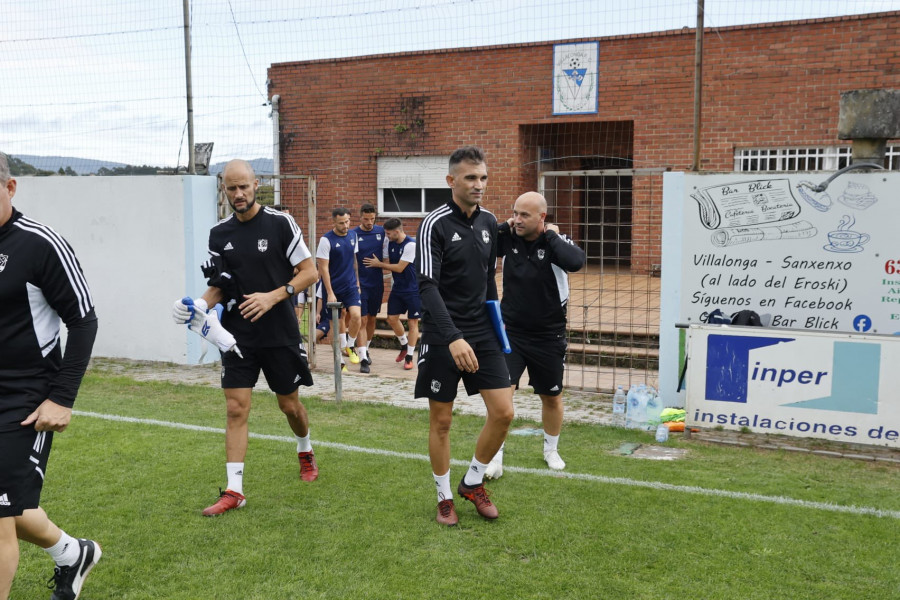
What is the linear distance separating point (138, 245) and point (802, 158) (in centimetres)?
1083

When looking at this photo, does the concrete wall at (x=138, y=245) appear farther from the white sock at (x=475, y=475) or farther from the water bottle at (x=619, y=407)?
the white sock at (x=475, y=475)

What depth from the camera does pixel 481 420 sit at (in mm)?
7898

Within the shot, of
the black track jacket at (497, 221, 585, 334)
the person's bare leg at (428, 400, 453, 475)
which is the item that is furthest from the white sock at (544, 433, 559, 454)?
the person's bare leg at (428, 400, 453, 475)

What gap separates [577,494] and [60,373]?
3297 mm

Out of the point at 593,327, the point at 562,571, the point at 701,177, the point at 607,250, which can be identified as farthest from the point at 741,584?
the point at 607,250

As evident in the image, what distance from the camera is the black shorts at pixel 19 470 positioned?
3.34 metres

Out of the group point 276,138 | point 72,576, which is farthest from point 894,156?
point 72,576

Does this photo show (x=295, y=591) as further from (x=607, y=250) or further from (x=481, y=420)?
(x=607, y=250)

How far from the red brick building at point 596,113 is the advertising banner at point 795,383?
5.19m

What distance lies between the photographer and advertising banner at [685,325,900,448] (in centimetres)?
658

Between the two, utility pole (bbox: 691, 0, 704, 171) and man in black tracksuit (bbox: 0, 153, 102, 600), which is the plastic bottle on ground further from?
man in black tracksuit (bbox: 0, 153, 102, 600)

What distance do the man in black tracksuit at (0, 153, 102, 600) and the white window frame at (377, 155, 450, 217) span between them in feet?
45.6

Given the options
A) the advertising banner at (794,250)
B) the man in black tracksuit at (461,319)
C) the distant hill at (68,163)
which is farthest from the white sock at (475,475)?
the distant hill at (68,163)

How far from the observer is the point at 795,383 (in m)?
6.83
